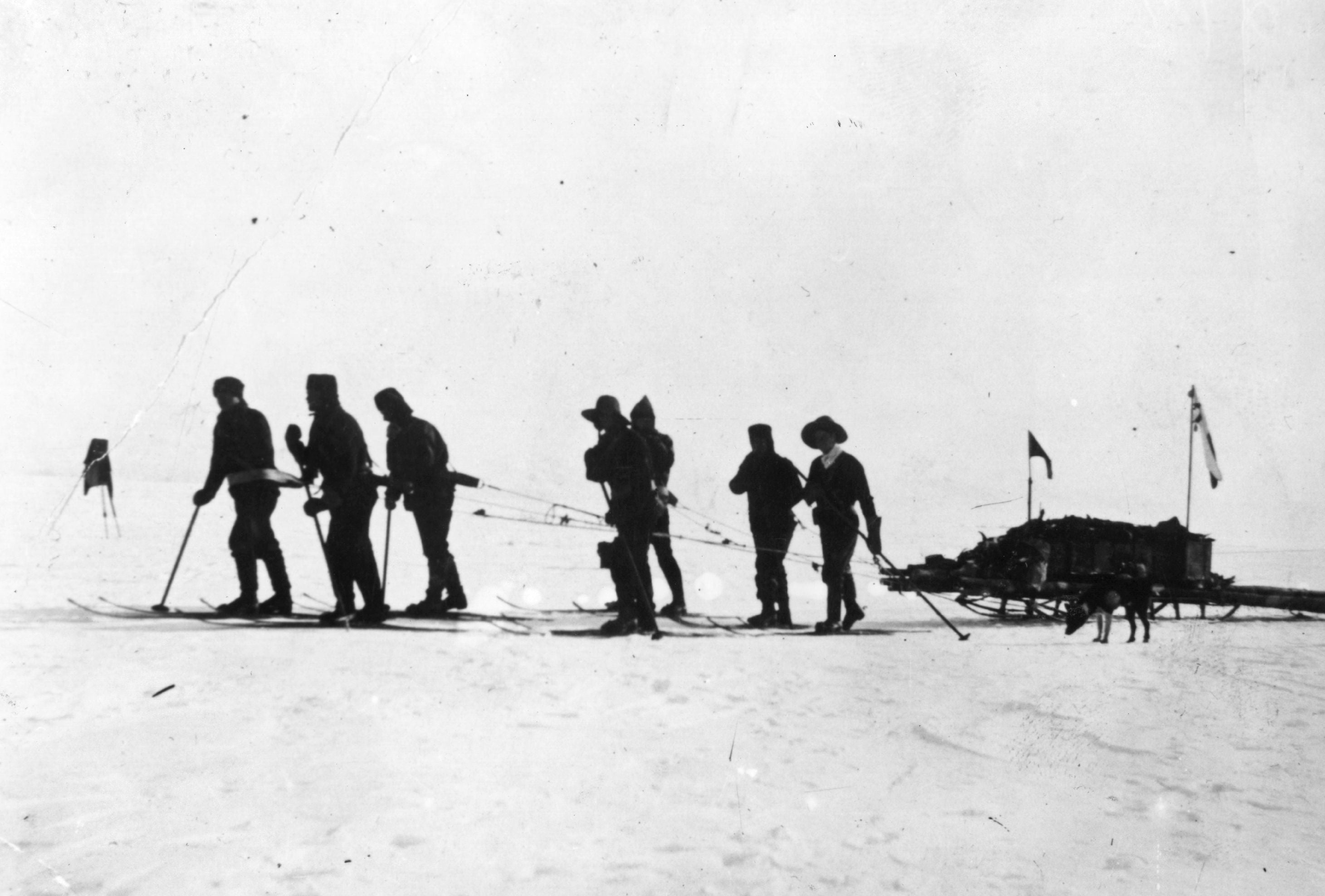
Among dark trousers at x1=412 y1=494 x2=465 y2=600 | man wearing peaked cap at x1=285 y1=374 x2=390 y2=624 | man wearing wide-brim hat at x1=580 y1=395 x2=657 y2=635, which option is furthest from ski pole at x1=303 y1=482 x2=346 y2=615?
man wearing wide-brim hat at x1=580 y1=395 x2=657 y2=635

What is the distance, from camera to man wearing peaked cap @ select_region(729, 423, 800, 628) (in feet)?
25.8

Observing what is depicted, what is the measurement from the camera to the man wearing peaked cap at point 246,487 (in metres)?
6.46

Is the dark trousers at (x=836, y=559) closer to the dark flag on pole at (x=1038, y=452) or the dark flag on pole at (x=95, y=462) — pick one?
the dark flag on pole at (x=1038, y=452)

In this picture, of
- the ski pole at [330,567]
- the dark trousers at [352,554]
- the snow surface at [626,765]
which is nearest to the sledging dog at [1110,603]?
the snow surface at [626,765]

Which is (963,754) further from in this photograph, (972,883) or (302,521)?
(302,521)

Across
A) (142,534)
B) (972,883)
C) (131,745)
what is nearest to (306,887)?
(131,745)

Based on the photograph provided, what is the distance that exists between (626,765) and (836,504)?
4108mm

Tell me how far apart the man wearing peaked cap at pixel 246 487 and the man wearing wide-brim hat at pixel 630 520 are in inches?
92.4

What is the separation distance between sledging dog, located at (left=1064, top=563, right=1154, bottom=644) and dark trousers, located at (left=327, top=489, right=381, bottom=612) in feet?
17.6

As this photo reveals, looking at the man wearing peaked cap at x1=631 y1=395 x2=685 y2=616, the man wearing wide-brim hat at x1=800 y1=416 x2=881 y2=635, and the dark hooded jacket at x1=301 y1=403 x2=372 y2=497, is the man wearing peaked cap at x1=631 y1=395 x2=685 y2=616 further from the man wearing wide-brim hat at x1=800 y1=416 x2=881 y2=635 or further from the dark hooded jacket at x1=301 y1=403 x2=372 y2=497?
the dark hooded jacket at x1=301 y1=403 x2=372 y2=497

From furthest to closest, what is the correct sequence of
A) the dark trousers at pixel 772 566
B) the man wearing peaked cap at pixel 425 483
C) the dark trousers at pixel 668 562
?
1. the dark trousers at pixel 668 562
2. the dark trousers at pixel 772 566
3. the man wearing peaked cap at pixel 425 483

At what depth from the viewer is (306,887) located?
2.62m

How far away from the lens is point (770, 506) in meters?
8.05

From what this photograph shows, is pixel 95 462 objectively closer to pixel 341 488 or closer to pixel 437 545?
pixel 341 488
